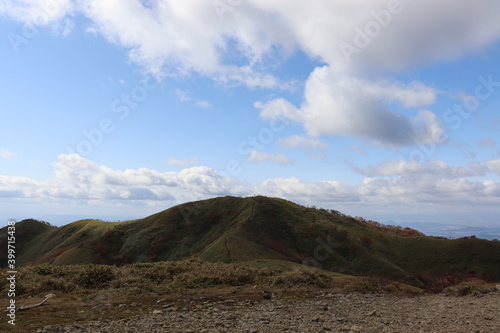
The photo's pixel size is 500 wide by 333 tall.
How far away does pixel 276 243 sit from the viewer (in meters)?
65.1

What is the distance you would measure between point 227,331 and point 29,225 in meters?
144

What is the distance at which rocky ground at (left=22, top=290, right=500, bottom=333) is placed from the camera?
11.3 meters

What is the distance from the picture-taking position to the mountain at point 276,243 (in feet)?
195

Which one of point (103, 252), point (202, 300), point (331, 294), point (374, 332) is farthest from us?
point (103, 252)

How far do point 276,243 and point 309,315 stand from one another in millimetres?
52685

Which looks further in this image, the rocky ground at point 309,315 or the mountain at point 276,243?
the mountain at point 276,243

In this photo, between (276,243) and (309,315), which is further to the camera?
(276,243)

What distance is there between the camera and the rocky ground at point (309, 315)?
36.9 ft

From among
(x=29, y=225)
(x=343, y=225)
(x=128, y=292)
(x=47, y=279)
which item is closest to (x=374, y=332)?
(x=128, y=292)

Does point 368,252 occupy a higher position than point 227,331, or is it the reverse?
point 227,331

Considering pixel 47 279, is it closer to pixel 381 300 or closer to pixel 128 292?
pixel 128 292

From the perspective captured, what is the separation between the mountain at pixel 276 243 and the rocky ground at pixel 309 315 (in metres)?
30.8

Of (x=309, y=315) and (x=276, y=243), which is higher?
(x=309, y=315)

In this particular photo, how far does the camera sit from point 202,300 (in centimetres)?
1708
